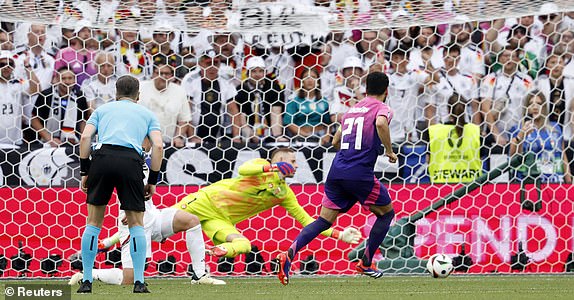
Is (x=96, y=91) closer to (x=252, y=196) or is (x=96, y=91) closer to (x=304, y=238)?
(x=252, y=196)

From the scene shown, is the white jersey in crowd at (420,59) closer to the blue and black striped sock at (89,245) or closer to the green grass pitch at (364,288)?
the green grass pitch at (364,288)

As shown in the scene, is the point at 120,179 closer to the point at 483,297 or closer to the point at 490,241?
the point at 483,297

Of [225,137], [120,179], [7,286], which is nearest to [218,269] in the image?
[225,137]

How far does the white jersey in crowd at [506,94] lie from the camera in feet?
37.9

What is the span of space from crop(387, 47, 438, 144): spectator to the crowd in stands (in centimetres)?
1

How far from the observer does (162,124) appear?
11.1 m

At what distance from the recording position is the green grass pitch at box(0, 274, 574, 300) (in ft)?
25.2

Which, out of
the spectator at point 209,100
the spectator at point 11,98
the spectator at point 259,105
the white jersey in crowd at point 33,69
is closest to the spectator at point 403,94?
the spectator at point 259,105

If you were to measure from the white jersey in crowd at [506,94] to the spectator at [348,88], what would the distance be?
4.37ft

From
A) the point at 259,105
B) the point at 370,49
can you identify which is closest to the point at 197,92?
the point at 259,105

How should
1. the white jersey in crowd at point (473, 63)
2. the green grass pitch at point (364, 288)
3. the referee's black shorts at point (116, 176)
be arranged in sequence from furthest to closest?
the white jersey in crowd at point (473, 63)
the green grass pitch at point (364, 288)
the referee's black shorts at point (116, 176)

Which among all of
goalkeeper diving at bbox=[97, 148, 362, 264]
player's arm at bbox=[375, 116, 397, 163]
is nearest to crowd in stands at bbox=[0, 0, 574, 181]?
goalkeeper diving at bbox=[97, 148, 362, 264]

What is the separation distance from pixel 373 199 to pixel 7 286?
10.0ft

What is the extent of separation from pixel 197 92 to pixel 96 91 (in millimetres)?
1066
